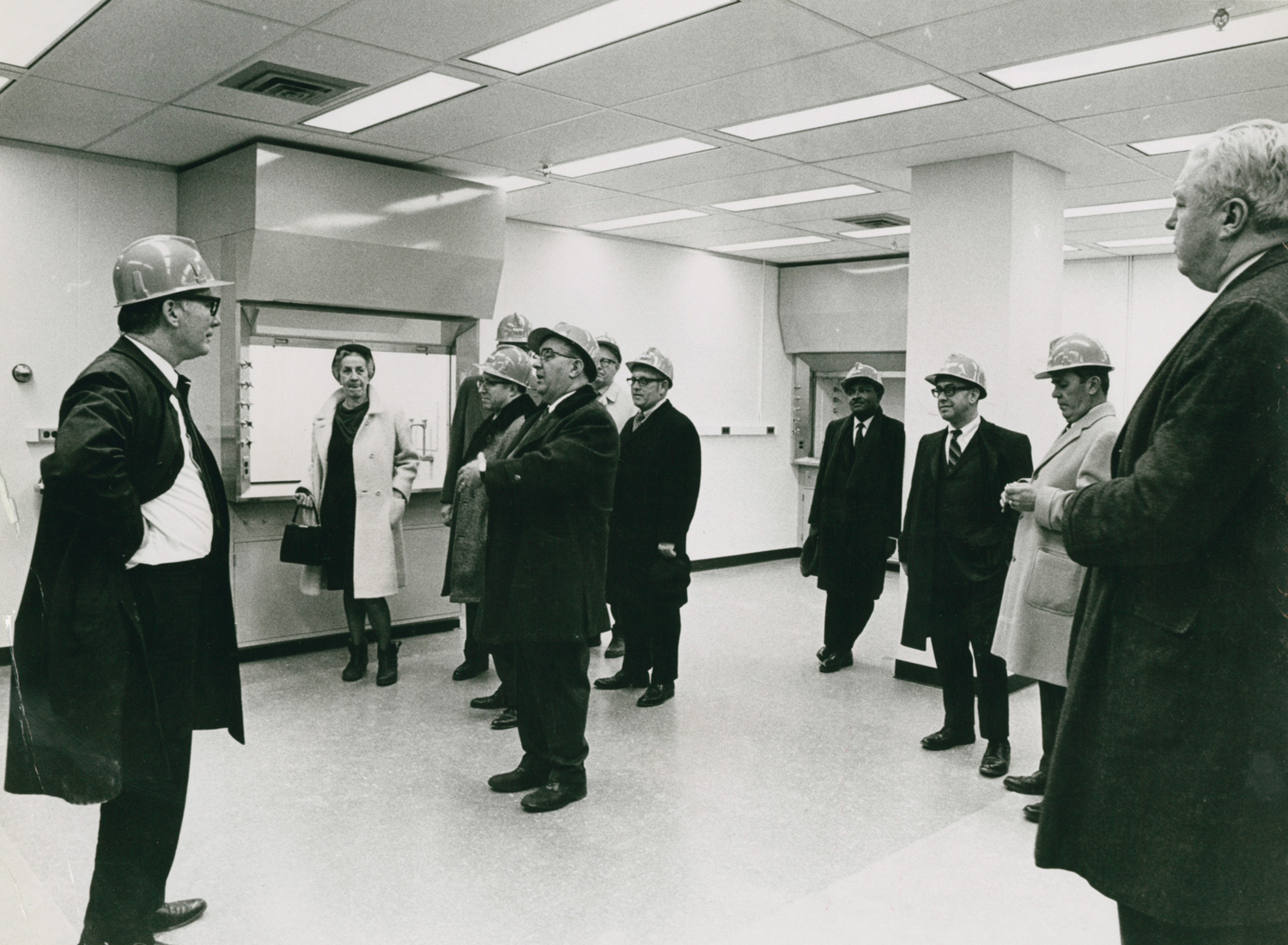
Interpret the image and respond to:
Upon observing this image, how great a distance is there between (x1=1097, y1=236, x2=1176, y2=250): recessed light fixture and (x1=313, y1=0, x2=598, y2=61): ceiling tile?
508 cm

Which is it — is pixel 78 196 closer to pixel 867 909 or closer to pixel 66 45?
pixel 66 45

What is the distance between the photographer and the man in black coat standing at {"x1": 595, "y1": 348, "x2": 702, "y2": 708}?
4809mm

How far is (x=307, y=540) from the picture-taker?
5164mm

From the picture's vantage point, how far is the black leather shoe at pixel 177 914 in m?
2.58

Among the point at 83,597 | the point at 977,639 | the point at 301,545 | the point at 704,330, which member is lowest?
the point at 977,639

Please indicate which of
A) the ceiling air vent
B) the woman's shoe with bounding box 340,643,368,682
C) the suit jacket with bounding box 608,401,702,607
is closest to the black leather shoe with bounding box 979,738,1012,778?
the suit jacket with bounding box 608,401,702,607

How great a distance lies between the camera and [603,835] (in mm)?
3285

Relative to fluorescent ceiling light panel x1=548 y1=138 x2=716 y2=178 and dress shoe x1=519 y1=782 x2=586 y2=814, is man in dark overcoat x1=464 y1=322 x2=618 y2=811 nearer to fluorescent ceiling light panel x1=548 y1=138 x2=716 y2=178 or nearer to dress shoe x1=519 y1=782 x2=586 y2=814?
dress shoe x1=519 y1=782 x2=586 y2=814

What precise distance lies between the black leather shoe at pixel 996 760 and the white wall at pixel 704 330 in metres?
4.58

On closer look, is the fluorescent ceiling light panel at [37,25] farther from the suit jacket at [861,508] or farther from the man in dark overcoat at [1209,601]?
the suit jacket at [861,508]

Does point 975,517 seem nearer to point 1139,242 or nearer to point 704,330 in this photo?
point 1139,242

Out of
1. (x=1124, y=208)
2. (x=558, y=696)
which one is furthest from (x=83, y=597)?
(x=1124, y=208)

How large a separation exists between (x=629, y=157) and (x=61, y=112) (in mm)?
2776

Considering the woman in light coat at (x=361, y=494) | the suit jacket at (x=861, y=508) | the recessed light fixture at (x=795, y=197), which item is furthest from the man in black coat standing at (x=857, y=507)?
the woman in light coat at (x=361, y=494)
